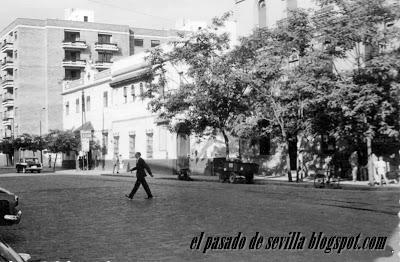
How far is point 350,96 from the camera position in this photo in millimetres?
23328

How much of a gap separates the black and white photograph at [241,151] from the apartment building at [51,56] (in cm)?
924

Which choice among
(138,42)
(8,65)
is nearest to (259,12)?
(138,42)

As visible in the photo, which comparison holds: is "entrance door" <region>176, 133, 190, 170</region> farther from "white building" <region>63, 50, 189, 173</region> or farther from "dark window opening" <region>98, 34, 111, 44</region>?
"dark window opening" <region>98, 34, 111, 44</region>

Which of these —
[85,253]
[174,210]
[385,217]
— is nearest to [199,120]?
[174,210]

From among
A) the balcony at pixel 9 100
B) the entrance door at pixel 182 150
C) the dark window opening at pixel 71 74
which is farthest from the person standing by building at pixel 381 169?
the balcony at pixel 9 100

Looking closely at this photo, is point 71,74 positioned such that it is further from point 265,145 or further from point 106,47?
point 265,145

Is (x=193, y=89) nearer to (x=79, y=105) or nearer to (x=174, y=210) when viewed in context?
(x=174, y=210)

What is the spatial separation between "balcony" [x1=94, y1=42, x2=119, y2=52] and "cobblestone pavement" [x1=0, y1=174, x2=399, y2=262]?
2070 inches

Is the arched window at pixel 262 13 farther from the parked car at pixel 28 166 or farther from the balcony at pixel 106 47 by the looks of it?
the balcony at pixel 106 47

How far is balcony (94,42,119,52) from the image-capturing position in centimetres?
6944

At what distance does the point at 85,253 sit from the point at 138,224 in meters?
3.37

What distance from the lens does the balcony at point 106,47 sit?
69438 millimetres

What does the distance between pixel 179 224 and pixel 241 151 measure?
80.9 ft

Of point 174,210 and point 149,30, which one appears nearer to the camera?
point 174,210
